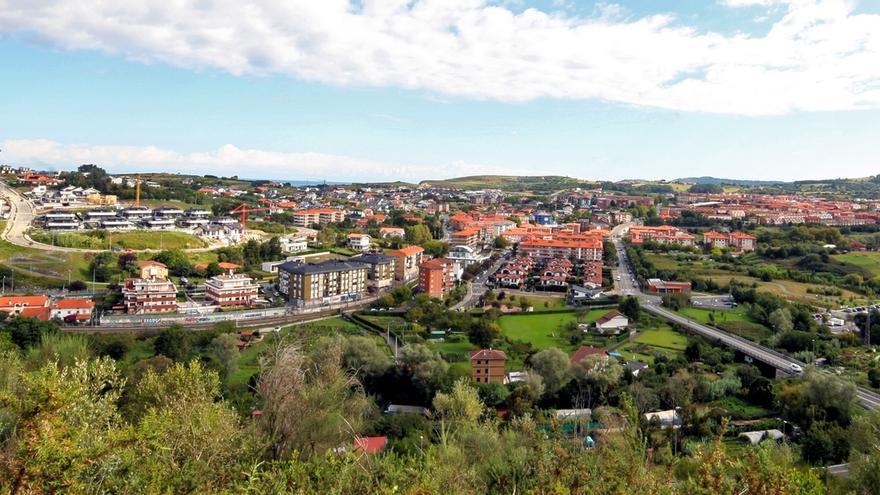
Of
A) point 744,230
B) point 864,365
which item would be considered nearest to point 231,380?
point 864,365

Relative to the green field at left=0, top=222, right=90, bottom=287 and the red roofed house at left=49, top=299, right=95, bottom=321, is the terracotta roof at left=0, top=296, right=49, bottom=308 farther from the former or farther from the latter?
the green field at left=0, top=222, right=90, bottom=287

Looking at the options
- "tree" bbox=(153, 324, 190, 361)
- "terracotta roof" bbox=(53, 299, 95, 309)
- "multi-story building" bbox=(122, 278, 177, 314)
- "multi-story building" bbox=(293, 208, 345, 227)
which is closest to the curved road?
"multi-story building" bbox=(122, 278, 177, 314)

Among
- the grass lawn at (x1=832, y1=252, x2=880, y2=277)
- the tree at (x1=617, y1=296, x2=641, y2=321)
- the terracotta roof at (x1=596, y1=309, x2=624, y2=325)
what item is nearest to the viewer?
the terracotta roof at (x1=596, y1=309, x2=624, y2=325)

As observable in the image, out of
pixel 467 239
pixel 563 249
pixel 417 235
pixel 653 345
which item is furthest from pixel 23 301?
pixel 563 249

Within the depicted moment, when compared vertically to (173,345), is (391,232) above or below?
above

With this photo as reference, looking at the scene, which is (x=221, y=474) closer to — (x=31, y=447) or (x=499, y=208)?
(x=31, y=447)

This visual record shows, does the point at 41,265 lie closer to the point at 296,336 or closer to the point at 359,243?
the point at 296,336
